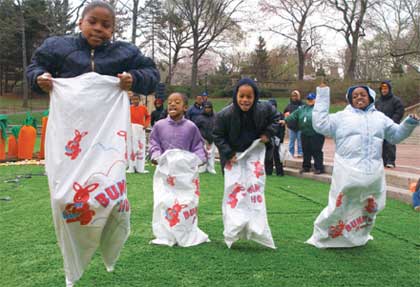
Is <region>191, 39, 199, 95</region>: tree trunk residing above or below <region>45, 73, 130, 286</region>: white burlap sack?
above

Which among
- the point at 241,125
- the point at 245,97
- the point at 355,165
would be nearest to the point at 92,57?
the point at 245,97

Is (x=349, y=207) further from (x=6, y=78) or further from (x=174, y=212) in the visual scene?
(x=6, y=78)

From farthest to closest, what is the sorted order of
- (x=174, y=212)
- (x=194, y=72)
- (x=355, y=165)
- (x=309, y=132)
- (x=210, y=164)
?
(x=194, y=72) < (x=210, y=164) < (x=309, y=132) < (x=174, y=212) < (x=355, y=165)

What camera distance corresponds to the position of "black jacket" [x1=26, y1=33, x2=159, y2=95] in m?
3.18

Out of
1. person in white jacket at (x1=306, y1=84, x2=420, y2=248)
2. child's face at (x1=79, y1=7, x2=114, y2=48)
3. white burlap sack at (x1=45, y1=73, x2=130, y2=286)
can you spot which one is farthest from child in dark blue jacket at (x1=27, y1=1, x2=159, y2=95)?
person in white jacket at (x1=306, y1=84, x2=420, y2=248)

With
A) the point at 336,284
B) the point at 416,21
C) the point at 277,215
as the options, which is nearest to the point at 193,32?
the point at 416,21

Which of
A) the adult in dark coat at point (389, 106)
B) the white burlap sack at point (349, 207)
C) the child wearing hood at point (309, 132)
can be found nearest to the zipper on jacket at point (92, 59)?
the white burlap sack at point (349, 207)

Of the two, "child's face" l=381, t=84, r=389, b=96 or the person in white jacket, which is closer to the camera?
the person in white jacket

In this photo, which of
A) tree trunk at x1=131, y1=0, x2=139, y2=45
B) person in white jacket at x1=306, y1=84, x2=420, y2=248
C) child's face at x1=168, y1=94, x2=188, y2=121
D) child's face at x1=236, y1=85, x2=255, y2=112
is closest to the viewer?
person in white jacket at x1=306, y1=84, x2=420, y2=248

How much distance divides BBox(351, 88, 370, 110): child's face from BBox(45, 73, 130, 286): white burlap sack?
281 cm

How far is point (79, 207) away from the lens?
2.82 meters

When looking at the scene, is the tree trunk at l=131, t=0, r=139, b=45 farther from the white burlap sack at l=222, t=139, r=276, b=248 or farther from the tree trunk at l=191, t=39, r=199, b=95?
the white burlap sack at l=222, t=139, r=276, b=248

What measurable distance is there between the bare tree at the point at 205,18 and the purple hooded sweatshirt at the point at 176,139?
114 ft

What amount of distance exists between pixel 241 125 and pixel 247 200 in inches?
31.2
